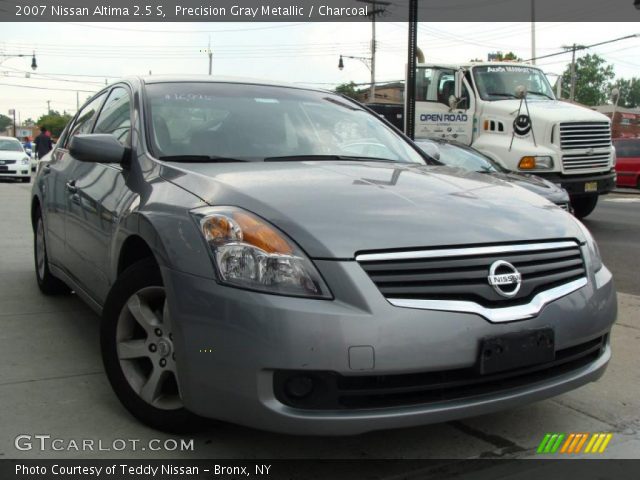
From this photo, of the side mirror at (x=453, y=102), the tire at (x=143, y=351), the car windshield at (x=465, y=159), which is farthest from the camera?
the side mirror at (x=453, y=102)

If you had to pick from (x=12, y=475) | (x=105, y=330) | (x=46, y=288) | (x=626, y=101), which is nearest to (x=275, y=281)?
(x=105, y=330)

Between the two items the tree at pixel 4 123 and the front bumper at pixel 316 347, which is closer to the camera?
the front bumper at pixel 316 347

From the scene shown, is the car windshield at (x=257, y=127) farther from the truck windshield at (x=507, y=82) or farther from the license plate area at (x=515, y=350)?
the truck windshield at (x=507, y=82)

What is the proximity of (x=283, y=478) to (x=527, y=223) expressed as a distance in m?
1.42

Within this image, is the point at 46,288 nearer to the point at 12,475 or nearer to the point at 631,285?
the point at 12,475

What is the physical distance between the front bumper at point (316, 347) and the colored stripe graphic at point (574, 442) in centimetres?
56

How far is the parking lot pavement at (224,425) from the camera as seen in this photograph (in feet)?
9.21

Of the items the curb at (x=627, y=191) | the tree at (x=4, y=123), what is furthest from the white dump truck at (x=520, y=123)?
the tree at (x=4, y=123)

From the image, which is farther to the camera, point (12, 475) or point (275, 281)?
point (12, 475)

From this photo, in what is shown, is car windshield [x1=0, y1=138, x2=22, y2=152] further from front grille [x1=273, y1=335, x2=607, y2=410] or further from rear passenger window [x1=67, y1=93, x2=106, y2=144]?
front grille [x1=273, y1=335, x2=607, y2=410]

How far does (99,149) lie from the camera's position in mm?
3324

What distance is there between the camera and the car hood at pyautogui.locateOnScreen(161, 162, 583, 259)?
2.47 metres

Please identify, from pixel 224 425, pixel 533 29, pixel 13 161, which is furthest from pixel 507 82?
pixel 533 29

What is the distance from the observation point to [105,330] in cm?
301
